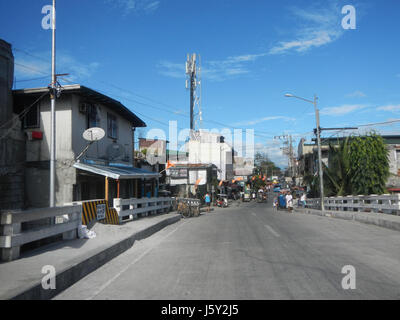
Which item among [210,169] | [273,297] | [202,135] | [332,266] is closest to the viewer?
[273,297]

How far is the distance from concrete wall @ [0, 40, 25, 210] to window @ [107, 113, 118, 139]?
18.1ft

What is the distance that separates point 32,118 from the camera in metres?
19.4

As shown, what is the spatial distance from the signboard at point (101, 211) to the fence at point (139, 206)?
1.58 m

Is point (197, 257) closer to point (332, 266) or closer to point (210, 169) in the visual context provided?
point (332, 266)

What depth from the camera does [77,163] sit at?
1839cm

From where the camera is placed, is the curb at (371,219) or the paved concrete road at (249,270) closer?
the paved concrete road at (249,270)

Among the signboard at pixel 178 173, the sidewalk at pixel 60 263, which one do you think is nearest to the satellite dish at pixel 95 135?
the sidewalk at pixel 60 263

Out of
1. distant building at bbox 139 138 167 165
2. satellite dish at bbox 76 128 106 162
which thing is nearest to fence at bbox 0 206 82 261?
satellite dish at bbox 76 128 106 162

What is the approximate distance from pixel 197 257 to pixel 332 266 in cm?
303

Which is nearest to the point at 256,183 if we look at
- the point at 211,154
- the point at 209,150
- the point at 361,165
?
the point at 211,154

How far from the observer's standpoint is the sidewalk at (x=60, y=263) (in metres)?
5.52

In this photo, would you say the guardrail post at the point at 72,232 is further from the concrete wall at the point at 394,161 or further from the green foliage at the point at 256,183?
the green foliage at the point at 256,183
